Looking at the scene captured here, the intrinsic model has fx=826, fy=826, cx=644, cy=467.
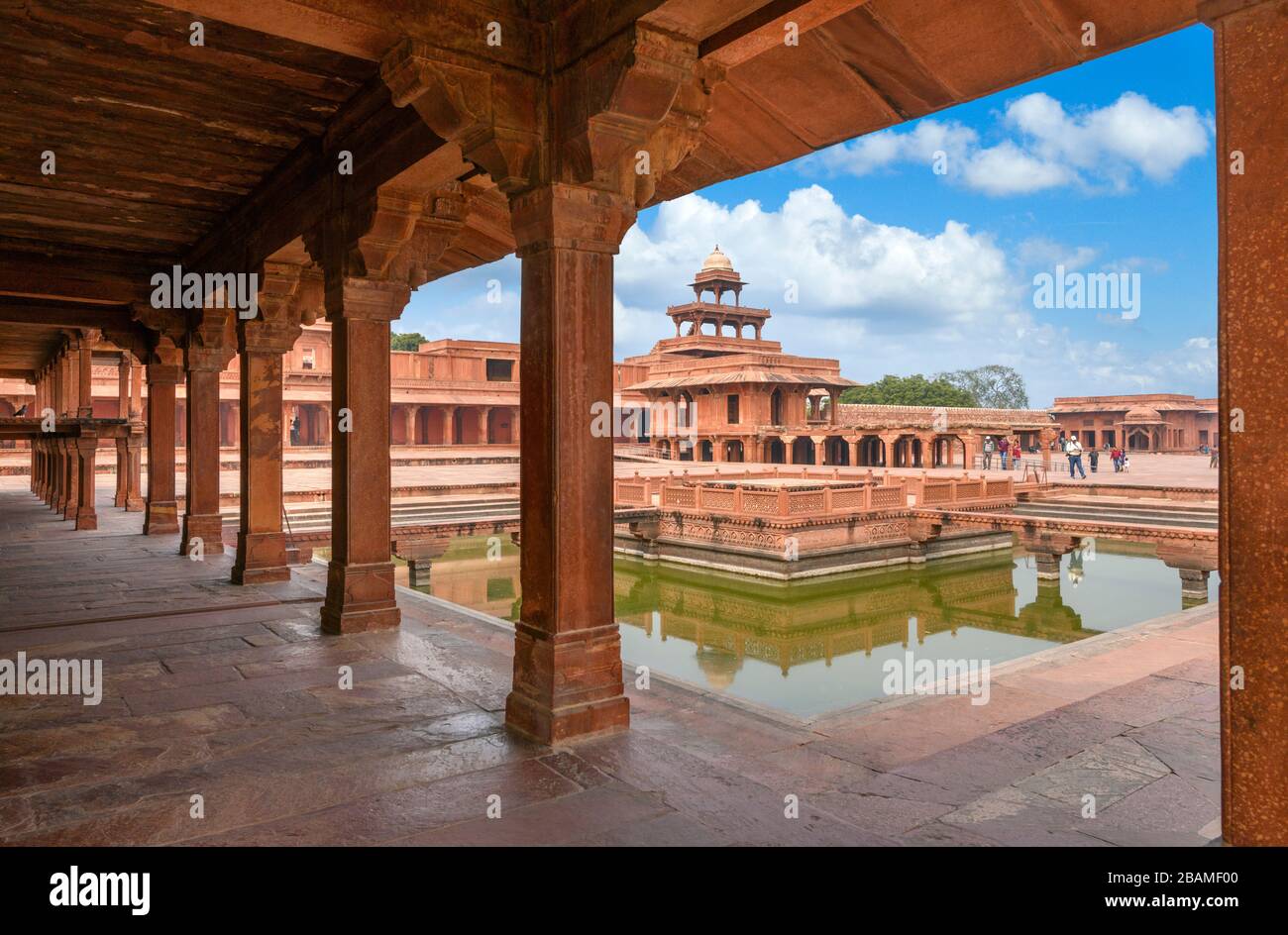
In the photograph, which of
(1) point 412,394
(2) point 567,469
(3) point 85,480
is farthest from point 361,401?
(1) point 412,394

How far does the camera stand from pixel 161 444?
10609mm

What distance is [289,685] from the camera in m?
4.14

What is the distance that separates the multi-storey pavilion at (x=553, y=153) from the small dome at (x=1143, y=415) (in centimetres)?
4853

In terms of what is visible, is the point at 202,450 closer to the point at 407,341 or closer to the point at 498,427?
the point at 498,427

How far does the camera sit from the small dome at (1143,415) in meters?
45.2

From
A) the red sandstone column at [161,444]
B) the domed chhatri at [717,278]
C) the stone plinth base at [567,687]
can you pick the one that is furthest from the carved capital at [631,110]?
the domed chhatri at [717,278]

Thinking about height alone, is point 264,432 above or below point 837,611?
A: above

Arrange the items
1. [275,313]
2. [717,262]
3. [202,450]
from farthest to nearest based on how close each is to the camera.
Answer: [717,262]
[202,450]
[275,313]

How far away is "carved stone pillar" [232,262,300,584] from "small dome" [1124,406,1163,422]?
49043mm

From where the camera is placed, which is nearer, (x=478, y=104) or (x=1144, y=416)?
(x=478, y=104)

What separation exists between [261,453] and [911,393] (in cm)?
5582

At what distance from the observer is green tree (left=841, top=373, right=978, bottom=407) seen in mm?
56781

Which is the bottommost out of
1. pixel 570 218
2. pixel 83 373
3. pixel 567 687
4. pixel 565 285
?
pixel 567 687
